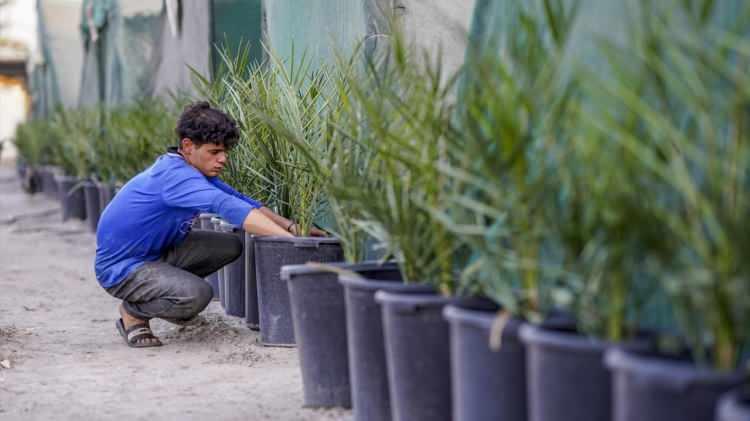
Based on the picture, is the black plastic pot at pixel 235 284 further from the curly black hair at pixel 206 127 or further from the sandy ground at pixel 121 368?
the curly black hair at pixel 206 127

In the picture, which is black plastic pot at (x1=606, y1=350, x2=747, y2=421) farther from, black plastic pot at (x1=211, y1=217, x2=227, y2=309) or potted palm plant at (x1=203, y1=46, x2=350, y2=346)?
black plastic pot at (x1=211, y1=217, x2=227, y2=309)

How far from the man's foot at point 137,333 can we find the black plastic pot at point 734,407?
2.87 m

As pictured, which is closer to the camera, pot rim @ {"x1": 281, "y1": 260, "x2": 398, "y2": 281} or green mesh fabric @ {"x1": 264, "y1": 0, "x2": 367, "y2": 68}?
pot rim @ {"x1": 281, "y1": 260, "x2": 398, "y2": 281}

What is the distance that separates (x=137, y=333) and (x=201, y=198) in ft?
2.16

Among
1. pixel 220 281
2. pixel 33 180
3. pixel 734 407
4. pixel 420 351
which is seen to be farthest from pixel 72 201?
pixel 734 407

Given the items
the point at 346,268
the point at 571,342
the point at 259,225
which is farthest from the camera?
the point at 259,225

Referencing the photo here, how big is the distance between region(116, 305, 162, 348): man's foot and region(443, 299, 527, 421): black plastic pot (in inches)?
85.1

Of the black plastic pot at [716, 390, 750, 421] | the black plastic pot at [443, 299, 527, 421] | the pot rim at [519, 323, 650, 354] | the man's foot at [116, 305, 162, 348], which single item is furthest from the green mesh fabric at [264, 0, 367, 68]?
the black plastic pot at [716, 390, 750, 421]

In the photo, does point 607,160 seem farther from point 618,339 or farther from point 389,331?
point 389,331

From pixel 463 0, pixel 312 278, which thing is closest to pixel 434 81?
pixel 312 278

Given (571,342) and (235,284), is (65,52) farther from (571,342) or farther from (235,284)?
(571,342)

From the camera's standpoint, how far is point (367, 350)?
→ 282 centimetres

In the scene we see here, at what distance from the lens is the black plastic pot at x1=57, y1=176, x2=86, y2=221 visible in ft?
32.6

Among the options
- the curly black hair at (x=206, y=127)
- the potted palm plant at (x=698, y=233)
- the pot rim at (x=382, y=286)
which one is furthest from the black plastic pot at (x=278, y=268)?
the potted palm plant at (x=698, y=233)
